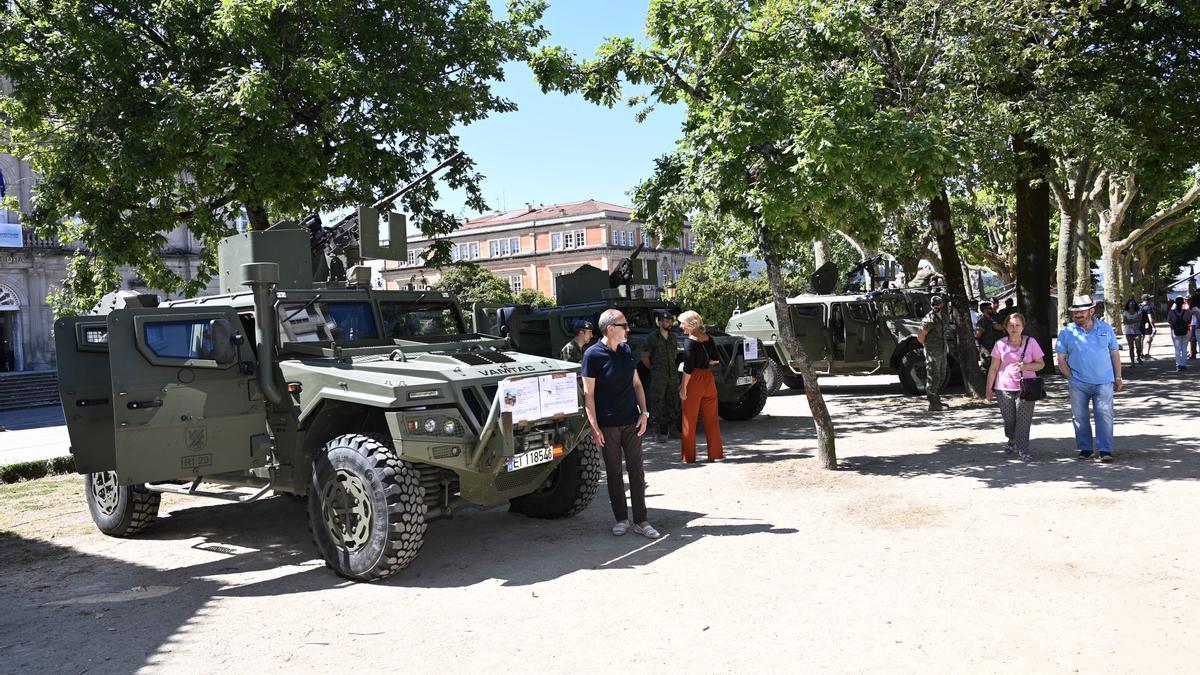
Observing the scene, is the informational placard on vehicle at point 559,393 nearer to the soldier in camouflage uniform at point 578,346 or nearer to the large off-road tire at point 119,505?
the large off-road tire at point 119,505

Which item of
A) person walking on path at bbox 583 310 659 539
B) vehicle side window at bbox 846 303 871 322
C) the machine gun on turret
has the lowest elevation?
person walking on path at bbox 583 310 659 539

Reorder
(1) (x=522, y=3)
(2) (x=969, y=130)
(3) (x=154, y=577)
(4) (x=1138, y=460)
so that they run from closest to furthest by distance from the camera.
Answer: (3) (x=154, y=577) < (4) (x=1138, y=460) < (2) (x=969, y=130) < (1) (x=522, y=3)

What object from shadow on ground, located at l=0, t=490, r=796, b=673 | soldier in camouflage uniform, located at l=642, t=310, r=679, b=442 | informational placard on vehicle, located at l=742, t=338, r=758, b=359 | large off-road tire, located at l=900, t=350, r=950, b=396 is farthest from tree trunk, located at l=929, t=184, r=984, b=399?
shadow on ground, located at l=0, t=490, r=796, b=673

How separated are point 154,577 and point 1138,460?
28.1ft

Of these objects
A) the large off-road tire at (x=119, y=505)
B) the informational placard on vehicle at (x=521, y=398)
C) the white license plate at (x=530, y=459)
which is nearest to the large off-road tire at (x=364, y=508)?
the white license plate at (x=530, y=459)

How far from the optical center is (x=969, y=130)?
12500 millimetres

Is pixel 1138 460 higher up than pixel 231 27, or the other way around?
pixel 231 27

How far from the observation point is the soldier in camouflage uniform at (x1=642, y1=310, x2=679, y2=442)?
11555mm

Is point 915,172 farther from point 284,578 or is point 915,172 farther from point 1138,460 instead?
point 284,578

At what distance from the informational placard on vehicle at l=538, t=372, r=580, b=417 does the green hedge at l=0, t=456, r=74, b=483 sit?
8388mm

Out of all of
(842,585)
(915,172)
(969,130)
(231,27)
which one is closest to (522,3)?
(231,27)

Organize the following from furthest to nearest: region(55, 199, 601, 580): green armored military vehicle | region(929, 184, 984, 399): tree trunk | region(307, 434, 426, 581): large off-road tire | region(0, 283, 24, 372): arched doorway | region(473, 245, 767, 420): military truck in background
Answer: region(0, 283, 24, 372): arched doorway < region(929, 184, 984, 399): tree trunk < region(473, 245, 767, 420): military truck in background < region(55, 199, 601, 580): green armored military vehicle < region(307, 434, 426, 581): large off-road tire

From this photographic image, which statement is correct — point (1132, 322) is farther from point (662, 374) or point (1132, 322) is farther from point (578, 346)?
point (578, 346)

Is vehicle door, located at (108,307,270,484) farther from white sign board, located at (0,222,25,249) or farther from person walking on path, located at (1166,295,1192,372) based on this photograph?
white sign board, located at (0,222,25,249)
